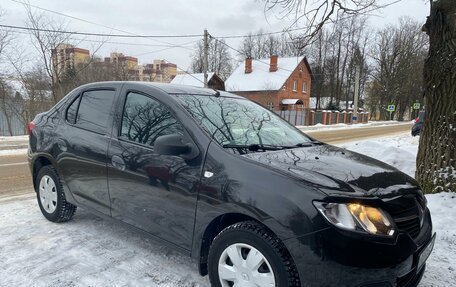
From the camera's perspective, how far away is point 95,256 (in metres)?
3.33

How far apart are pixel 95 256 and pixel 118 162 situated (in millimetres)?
950

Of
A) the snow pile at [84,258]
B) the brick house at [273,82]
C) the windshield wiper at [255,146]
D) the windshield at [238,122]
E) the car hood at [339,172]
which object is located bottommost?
the snow pile at [84,258]

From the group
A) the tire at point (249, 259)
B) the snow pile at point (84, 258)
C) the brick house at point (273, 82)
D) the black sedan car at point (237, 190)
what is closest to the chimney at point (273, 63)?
the brick house at point (273, 82)

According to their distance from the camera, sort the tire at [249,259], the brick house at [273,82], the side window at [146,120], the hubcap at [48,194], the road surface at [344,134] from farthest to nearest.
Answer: the brick house at [273,82]
the road surface at [344,134]
the hubcap at [48,194]
the side window at [146,120]
the tire at [249,259]

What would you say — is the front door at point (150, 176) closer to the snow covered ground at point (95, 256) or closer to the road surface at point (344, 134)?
the snow covered ground at point (95, 256)

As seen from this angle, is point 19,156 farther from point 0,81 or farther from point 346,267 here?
point 0,81

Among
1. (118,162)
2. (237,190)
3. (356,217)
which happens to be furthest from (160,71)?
(356,217)

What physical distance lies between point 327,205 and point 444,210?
323 centimetres

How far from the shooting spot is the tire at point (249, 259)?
7.11 feet

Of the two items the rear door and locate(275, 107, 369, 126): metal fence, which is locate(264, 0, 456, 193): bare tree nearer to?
the rear door

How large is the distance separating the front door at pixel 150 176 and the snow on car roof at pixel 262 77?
40.0m

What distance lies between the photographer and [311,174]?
2324 mm

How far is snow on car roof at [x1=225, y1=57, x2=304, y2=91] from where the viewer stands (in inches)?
1704

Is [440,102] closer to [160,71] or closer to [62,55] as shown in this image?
[62,55]
